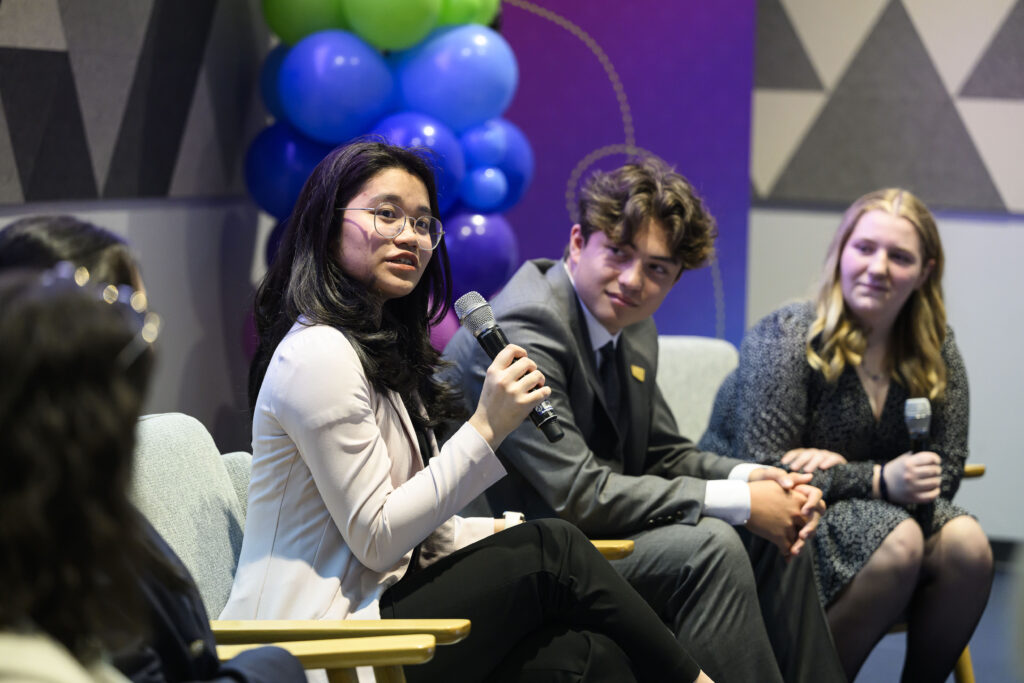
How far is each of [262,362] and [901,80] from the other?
11.6ft

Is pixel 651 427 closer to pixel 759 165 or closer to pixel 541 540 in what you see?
pixel 541 540

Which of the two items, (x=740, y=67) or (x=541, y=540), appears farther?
(x=740, y=67)

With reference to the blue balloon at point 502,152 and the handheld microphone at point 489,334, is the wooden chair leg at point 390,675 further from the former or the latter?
the blue balloon at point 502,152

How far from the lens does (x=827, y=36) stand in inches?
177

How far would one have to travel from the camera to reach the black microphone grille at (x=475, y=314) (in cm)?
182

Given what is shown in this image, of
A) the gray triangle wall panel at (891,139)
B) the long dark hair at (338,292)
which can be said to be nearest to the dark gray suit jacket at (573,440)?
the long dark hair at (338,292)

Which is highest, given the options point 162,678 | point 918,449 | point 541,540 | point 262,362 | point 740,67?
point 740,67

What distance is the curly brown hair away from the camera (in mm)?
2299

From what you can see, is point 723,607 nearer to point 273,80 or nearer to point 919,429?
point 919,429

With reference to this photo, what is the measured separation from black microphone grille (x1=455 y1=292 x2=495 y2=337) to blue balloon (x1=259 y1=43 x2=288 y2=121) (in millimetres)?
1679

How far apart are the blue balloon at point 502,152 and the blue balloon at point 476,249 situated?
0.10m

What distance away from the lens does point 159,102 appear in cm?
297

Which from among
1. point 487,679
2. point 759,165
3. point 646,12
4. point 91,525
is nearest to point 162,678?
point 91,525

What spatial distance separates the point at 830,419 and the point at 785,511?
21.7 inches
